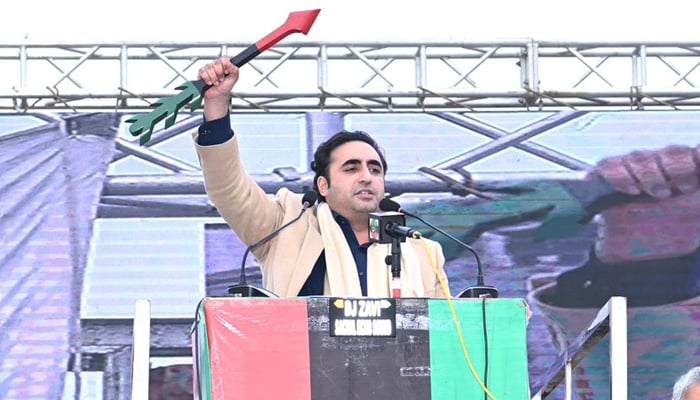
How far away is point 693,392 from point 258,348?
1.08m

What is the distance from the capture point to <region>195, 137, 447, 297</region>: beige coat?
460 cm

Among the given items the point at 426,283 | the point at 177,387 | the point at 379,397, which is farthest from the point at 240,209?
the point at 177,387

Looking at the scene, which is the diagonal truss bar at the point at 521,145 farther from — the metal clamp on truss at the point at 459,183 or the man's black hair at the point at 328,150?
the man's black hair at the point at 328,150

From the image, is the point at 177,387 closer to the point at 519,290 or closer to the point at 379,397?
the point at 519,290

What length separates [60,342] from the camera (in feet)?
22.4

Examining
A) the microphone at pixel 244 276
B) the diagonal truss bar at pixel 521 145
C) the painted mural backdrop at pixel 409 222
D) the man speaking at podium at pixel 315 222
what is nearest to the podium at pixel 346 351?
the microphone at pixel 244 276

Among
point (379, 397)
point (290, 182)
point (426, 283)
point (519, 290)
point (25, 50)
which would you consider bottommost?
point (379, 397)

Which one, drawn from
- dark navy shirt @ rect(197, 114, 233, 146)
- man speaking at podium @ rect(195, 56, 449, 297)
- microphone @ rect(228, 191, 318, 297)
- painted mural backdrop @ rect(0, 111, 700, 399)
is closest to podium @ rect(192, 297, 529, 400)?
microphone @ rect(228, 191, 318, 297)

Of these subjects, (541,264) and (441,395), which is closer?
(441,395)

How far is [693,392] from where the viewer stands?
3682 millimetres

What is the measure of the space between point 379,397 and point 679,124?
3.66 metres

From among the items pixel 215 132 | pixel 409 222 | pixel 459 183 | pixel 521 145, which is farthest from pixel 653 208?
pixel 215 132

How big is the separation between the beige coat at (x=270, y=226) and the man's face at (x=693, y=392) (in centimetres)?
103

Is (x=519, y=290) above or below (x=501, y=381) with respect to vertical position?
above
